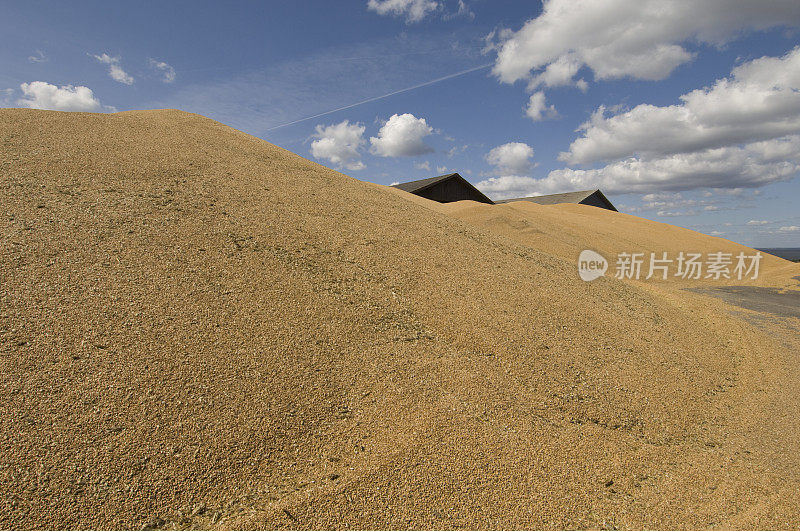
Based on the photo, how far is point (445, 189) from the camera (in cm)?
2023

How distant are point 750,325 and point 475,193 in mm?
15386

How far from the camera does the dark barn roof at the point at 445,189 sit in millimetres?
19578

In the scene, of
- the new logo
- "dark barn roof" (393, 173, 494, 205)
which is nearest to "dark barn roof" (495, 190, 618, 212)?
Answer: "dark barn roof" (393, 173, 494, 205)

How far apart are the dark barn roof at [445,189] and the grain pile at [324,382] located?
14.2 m

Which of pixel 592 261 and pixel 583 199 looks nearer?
pixel 592 261

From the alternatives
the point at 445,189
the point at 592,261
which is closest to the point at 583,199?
the point at 445,189

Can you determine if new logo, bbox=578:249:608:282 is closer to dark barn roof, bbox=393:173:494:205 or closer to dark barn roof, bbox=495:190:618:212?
dark barn roof, bbox=393:173:494:205

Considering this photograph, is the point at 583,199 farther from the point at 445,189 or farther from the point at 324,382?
the point at 324,382

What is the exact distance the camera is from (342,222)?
18.7ft

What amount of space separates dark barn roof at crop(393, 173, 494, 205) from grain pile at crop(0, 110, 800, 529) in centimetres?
1421

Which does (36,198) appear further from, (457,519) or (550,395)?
(550,395)

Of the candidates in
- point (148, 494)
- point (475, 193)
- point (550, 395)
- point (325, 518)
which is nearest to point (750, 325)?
point (550, 395)

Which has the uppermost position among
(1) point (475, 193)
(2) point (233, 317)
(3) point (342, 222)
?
(1) point (475, 193)

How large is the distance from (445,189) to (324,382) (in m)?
18.1
